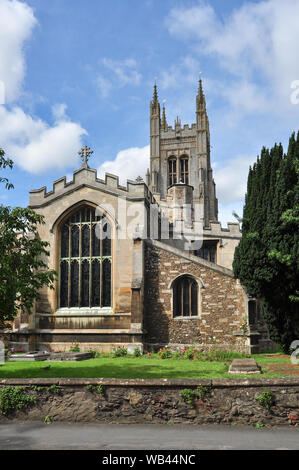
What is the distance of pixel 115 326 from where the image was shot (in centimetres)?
1836

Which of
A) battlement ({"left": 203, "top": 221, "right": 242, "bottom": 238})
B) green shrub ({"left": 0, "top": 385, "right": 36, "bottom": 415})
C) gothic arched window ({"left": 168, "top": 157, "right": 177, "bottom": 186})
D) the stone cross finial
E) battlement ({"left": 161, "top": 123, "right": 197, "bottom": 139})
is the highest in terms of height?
battlement ({"left": 161, "top": 123, "right": 197, "bottom": 139})

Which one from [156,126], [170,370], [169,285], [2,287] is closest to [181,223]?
[169,285]

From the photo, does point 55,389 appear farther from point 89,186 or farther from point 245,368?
point 89,186

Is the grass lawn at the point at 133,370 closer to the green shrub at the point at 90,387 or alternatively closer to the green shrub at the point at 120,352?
the green shrub at the point at 120,352

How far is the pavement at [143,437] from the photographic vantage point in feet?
21.2

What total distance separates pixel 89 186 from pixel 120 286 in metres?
5.29

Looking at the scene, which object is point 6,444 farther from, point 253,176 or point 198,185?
point 198,185

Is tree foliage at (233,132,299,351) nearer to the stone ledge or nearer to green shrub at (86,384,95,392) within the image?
the stone ledge

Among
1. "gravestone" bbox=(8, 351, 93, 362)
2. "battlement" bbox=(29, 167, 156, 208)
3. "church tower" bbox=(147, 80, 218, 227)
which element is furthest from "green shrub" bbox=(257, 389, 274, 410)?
"church tower" bbox=(147, 80, 218, 227)

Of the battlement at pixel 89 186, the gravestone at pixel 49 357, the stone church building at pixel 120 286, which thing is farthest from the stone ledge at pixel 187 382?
the battlement at pixel 89 186

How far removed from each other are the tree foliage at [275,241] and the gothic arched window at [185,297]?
2.59 metres

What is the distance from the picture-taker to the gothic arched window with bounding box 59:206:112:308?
19438 mm

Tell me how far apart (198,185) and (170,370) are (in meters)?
38.8

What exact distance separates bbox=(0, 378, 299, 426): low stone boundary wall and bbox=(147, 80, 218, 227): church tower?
4239 cm
